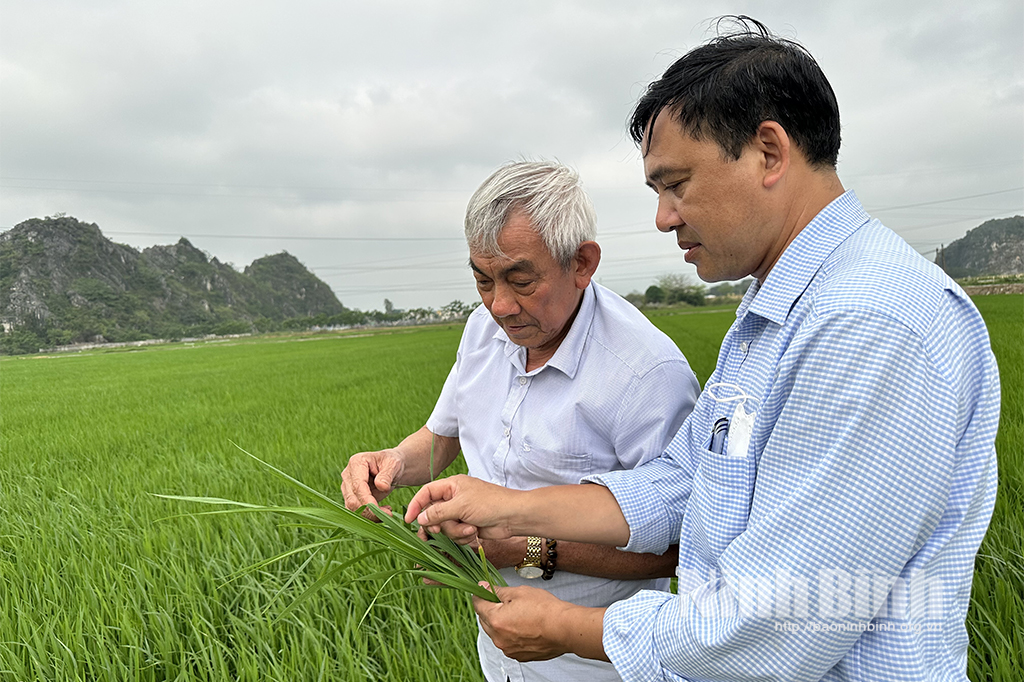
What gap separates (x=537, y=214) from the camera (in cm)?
134

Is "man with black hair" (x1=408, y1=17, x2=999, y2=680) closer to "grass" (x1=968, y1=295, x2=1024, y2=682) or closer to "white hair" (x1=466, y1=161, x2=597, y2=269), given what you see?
"white hair" (x1=466, y1=161, x2=597, y2=269)

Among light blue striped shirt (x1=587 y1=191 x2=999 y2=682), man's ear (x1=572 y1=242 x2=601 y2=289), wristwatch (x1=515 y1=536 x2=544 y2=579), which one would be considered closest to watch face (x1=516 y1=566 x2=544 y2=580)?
wristwatch (x1=515 y1=536 x2=544 y2=579)

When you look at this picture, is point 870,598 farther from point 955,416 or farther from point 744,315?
point 744,315

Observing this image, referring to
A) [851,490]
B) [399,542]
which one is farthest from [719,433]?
[399,542]

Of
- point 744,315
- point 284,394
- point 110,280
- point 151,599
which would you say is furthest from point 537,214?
point 110,280

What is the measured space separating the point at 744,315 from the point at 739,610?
0.44 metres

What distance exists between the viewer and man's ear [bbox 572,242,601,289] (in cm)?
143

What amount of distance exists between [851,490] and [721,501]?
0.20 metres

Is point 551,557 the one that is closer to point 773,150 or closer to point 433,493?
point 433,493

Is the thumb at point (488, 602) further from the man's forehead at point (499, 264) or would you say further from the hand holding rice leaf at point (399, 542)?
the man's forehead at point (499, 264)

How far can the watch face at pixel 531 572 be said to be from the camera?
4.74 ft

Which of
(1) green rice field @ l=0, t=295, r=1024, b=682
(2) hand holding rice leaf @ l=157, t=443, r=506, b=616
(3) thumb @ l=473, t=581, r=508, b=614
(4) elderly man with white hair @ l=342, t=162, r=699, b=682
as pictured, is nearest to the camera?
(3) thumb @ l=473, t=581, r=508, b=614

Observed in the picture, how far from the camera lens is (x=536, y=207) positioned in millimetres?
1344

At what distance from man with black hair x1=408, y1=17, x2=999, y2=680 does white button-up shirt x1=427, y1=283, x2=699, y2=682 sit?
19 cm
